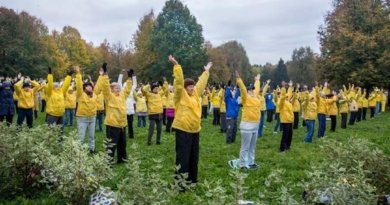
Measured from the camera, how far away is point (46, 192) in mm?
7906

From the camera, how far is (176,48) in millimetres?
61906

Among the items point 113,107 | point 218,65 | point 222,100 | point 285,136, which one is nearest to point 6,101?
point 113,107

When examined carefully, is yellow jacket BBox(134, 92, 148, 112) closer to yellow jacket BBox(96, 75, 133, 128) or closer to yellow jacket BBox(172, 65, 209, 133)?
yellow jacket BBox(96, 75, 133, 128)

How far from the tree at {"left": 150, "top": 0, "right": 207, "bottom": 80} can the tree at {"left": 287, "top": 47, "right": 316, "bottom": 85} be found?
31.5 meters

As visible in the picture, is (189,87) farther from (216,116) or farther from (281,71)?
(281,71)

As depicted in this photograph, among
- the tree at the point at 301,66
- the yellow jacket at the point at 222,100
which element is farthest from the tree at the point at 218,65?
the yellow jacket at the point at 222,100

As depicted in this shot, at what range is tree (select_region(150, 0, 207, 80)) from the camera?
60.7 m

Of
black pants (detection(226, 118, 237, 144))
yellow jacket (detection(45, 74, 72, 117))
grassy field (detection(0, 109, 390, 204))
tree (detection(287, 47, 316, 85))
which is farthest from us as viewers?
tree (detection(287, 47, 316, 85))

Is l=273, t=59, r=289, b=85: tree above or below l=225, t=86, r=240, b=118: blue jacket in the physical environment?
above

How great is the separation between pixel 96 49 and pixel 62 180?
73.7m

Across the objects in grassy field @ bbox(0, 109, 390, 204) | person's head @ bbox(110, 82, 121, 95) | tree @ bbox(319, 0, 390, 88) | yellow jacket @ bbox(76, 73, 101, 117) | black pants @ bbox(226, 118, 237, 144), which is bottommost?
grassy field @ bbox(0, 109, 390, 204)

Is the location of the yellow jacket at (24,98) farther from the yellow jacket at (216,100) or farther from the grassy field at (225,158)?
the yellow jacket at (216,100)

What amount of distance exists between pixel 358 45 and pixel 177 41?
1116 inches

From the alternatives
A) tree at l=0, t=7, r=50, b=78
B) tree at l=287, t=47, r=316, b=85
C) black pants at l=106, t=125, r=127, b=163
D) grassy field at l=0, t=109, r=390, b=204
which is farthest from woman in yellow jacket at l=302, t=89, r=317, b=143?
tree at l=287, t=47, r=316, b=85
